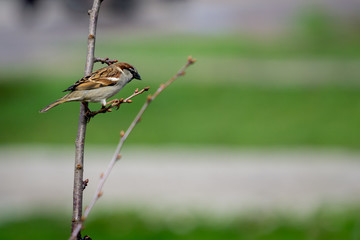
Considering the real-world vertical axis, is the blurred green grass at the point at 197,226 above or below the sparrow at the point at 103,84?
below

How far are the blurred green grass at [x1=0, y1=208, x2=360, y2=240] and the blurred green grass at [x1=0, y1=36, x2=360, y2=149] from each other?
319 cm

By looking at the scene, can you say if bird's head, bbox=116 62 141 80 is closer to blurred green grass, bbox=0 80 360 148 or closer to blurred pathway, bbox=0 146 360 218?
blurred pathway, bbox=0 146 360 218

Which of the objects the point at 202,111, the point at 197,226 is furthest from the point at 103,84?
the point at 202,111

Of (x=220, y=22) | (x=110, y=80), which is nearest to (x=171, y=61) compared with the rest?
(x=220, y=22)

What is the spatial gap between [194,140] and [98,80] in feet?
23.3

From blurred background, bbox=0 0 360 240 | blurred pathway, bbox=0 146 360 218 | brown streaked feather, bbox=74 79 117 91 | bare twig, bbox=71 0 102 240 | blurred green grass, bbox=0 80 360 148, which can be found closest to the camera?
bare twig, bbox=71 0 102 240

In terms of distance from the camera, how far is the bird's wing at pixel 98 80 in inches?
70.7

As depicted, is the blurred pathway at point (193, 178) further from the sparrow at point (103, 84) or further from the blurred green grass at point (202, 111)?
the sparrow at point (103, 84)

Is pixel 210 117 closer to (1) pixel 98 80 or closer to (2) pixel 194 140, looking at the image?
(2) pixel 194 140

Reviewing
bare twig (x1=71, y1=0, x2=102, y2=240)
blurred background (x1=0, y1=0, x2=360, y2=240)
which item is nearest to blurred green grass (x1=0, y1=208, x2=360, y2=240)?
A: blurred background (x1=0, y1=0, x2=360, y2=240)

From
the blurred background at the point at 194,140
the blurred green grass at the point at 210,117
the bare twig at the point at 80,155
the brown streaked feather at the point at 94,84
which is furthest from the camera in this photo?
the blurred green grass at the point at 210,117

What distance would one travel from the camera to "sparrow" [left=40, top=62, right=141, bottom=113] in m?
1.82

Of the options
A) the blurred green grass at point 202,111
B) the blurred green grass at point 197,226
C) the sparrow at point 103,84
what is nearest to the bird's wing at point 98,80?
the sparrow at point 103,84

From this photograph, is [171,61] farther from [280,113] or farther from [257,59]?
[280,113]
